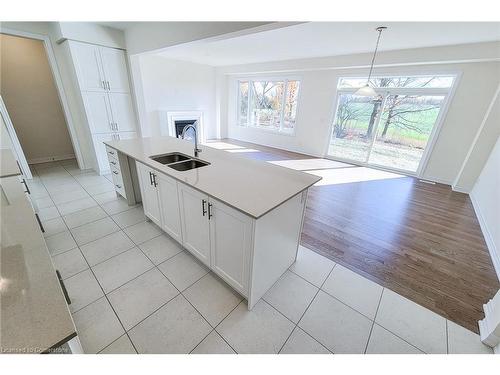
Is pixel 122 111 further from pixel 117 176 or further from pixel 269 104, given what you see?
pixel 269 104

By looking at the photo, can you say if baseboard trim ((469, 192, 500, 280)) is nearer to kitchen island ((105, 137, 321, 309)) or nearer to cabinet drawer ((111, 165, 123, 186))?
kitchen island ((105, 137, 321, 309))

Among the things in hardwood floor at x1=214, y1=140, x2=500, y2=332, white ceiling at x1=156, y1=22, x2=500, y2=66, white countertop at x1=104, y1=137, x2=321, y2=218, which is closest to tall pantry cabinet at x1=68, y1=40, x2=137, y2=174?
white ceiling at x1=156, y1=22, x2=500, y2=66

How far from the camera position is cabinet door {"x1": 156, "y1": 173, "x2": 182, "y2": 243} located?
6.22 feet

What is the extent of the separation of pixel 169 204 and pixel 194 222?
0.42 metres

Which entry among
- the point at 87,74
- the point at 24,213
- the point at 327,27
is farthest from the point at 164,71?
the point at 24,213

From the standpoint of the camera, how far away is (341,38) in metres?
3.52

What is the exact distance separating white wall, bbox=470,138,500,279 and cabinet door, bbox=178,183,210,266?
2.96 meters

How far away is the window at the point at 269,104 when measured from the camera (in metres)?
6.29

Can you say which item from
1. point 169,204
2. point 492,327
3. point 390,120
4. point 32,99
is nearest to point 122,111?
point 32,99

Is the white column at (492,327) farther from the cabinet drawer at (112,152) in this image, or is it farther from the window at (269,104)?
the window at (269,104)

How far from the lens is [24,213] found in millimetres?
1232

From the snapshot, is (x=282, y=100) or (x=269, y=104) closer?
(x=282, y=100)

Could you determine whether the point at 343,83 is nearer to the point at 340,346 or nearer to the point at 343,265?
the point at 343,265

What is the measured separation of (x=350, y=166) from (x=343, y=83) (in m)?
2.10
